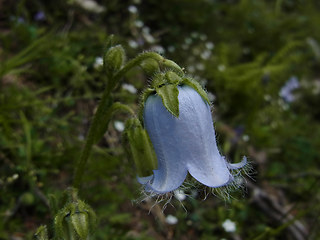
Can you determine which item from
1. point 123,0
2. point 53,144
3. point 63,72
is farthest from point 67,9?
point 53,144

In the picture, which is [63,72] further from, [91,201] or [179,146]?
[179,146]

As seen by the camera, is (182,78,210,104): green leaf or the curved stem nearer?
(182,78,210,104): green leaf

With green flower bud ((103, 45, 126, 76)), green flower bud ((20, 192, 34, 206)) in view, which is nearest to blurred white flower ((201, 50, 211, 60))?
green flower bud ((20, 192, 34, 206))

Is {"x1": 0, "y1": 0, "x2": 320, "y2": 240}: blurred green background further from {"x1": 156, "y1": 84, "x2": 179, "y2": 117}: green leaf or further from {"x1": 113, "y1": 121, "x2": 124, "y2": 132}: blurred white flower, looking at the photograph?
{"x1": 156, "y1": 84, "x2": 179, "y2": 117}: green leaf

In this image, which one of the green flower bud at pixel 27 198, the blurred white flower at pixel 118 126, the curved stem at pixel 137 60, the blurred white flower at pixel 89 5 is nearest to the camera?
the curved stem at pixel 137 60

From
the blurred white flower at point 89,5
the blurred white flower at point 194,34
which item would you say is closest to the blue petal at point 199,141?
the blurred white flower at point 89,5

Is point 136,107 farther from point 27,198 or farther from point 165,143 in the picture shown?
point 165,143

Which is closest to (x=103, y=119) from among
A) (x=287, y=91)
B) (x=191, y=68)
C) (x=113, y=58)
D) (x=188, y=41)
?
(x=113, y=58)

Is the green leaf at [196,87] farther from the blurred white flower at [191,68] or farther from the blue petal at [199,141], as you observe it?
the blurred white flower at [191,68]
